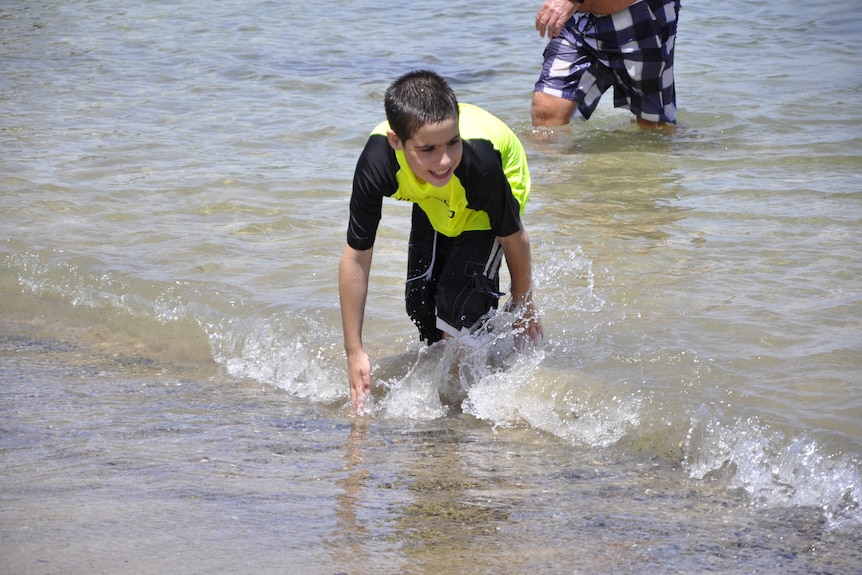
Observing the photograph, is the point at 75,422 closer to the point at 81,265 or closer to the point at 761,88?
the point at 81,265

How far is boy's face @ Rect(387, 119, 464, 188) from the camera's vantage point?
3.18 metres

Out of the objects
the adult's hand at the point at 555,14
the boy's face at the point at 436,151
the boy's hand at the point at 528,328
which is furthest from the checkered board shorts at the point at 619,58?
the boy's face at the point at 436,151

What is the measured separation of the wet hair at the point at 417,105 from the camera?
10.5 feet

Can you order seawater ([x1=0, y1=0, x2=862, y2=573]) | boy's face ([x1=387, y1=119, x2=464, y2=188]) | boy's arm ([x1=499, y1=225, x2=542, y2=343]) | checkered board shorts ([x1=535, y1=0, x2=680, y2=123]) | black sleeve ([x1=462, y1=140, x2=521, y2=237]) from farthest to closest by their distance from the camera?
checkered board shorts ([x1=535, y1=0, x2=680, y2=123]) → boy's arm ([x1=499, y1=225, x2=542, y2=343]) → black sleeve ([x1=462, y1=140, x2=521, y2=237]) → boy's face ([x1=387, y1=119, x2=464, y2=188]) → seawater ([x1=0, y1=0, x2=862, y2=573])

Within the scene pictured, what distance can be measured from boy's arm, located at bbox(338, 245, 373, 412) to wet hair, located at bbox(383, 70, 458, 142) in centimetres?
53

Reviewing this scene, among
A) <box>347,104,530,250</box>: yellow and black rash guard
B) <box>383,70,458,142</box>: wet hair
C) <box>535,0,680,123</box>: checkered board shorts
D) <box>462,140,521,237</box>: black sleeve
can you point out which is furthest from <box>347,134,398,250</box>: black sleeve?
<box>535,0,680,123</box>: checkered board shorts

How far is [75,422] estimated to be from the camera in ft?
10.8

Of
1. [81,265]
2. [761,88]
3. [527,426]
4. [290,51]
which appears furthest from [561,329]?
[290,51]

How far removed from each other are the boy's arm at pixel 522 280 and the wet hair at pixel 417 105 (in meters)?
0.53

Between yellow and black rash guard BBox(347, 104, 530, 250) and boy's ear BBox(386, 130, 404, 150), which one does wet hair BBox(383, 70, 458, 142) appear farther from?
yellow and black rash guard BBox(347, 104, 530, 250)

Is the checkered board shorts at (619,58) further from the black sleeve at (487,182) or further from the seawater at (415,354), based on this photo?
the black sleeve at (487,182)

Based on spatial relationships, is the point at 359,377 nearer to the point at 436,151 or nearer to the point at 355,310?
the point at 355,310

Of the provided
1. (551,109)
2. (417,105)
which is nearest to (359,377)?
(417,105)

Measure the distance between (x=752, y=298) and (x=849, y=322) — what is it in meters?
0.47
